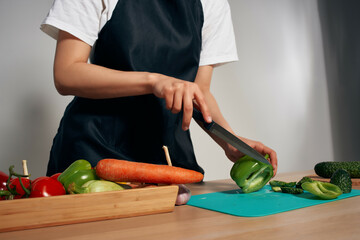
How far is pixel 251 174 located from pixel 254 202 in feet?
0.68

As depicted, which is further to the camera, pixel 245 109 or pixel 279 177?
pixel 245 109

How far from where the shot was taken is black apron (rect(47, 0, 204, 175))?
1271 millimetres

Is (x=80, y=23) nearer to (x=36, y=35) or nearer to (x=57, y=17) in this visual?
(x=57, y=17)

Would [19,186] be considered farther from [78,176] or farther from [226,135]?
[226,135]

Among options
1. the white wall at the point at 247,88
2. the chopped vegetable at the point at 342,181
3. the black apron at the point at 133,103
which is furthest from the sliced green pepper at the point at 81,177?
the white wall at the point at 247,88

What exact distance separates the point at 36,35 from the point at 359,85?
2.90 m

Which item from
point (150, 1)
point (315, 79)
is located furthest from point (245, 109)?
point (150, 1)

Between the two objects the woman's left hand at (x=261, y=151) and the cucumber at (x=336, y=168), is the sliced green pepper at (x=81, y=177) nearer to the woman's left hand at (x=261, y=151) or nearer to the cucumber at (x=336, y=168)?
the woman's left hand at (x=261, y=151)

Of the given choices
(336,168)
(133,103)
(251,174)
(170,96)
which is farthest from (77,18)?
(336,168)

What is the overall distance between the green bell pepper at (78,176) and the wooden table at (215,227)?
0.44 feet

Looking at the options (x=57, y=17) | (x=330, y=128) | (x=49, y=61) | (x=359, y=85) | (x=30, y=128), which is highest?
(x=57, y=17)

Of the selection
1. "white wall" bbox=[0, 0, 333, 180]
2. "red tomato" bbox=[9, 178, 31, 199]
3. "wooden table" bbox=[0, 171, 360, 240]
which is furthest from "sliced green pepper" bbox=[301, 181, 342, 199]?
"white wall" bbox=[0, 0, 333, 180]

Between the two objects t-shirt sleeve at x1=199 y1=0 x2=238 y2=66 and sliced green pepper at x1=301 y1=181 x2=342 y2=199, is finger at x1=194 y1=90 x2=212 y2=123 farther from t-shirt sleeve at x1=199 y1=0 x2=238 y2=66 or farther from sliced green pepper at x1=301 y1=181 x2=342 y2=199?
t-shirt sleeve at x1=199 y1=0 x2=238 y2=66

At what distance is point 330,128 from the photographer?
3.55 metres
